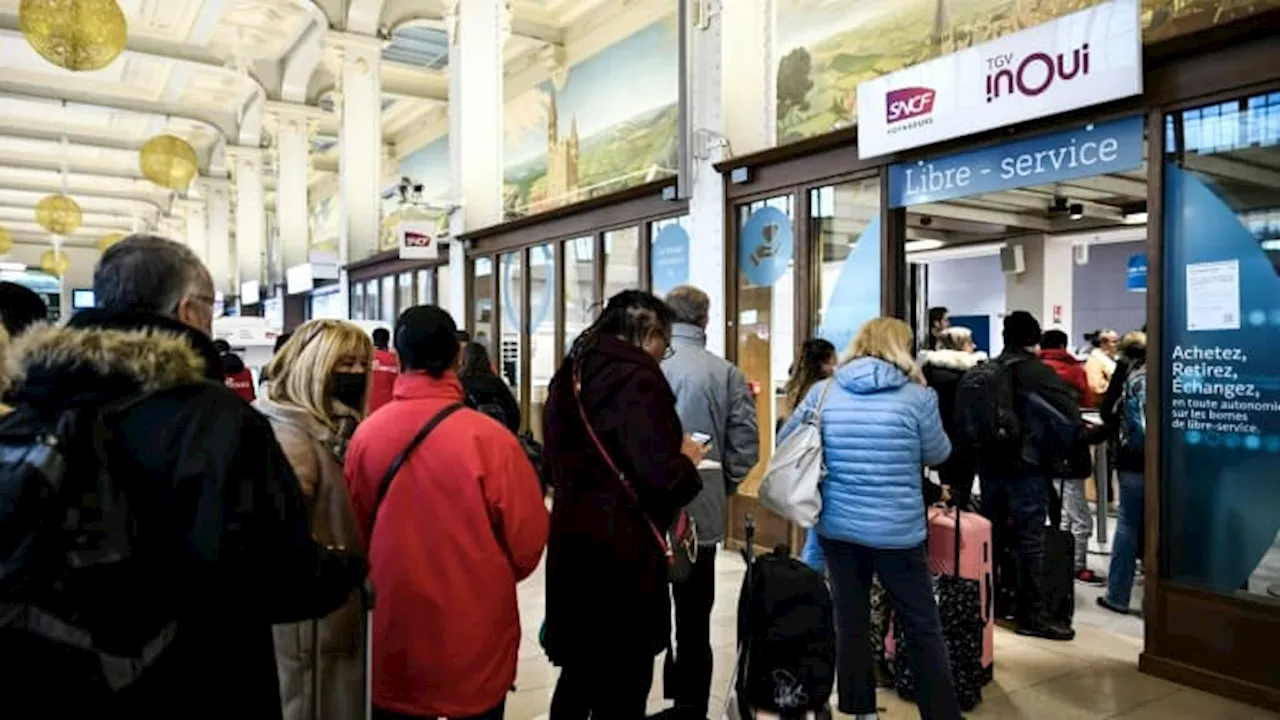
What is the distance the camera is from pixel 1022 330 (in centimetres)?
430

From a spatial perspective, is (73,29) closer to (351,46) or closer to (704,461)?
(704,461)

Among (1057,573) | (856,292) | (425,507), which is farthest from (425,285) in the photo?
(425,507)

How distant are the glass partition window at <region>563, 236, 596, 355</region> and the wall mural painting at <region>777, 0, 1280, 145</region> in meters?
2.54

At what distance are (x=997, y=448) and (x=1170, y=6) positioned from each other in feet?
7.28

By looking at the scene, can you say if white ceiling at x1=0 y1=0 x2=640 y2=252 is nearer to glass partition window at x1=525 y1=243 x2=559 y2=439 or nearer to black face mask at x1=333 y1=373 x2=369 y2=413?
glass partition window at x1=525 y1=243 x2=559 y2=439

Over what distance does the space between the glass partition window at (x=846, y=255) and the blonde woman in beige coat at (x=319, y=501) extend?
145 inches

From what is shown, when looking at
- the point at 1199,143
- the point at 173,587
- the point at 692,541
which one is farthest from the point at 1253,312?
the point at 173,587

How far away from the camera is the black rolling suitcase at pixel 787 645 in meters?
2.59

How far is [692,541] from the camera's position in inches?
110

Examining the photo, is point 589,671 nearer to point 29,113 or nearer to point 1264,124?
point 1264,124

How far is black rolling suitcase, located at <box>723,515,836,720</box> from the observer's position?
2.59 metres

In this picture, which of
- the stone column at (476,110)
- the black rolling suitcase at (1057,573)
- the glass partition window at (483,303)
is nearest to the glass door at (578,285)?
the glass partition window at (483,303)

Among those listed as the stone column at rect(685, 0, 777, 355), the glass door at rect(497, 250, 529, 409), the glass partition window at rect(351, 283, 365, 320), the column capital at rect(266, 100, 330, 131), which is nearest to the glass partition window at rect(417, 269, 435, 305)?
the glass partition window at rect(351, 283, 365, 320)

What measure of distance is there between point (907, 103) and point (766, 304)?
1.83 m
